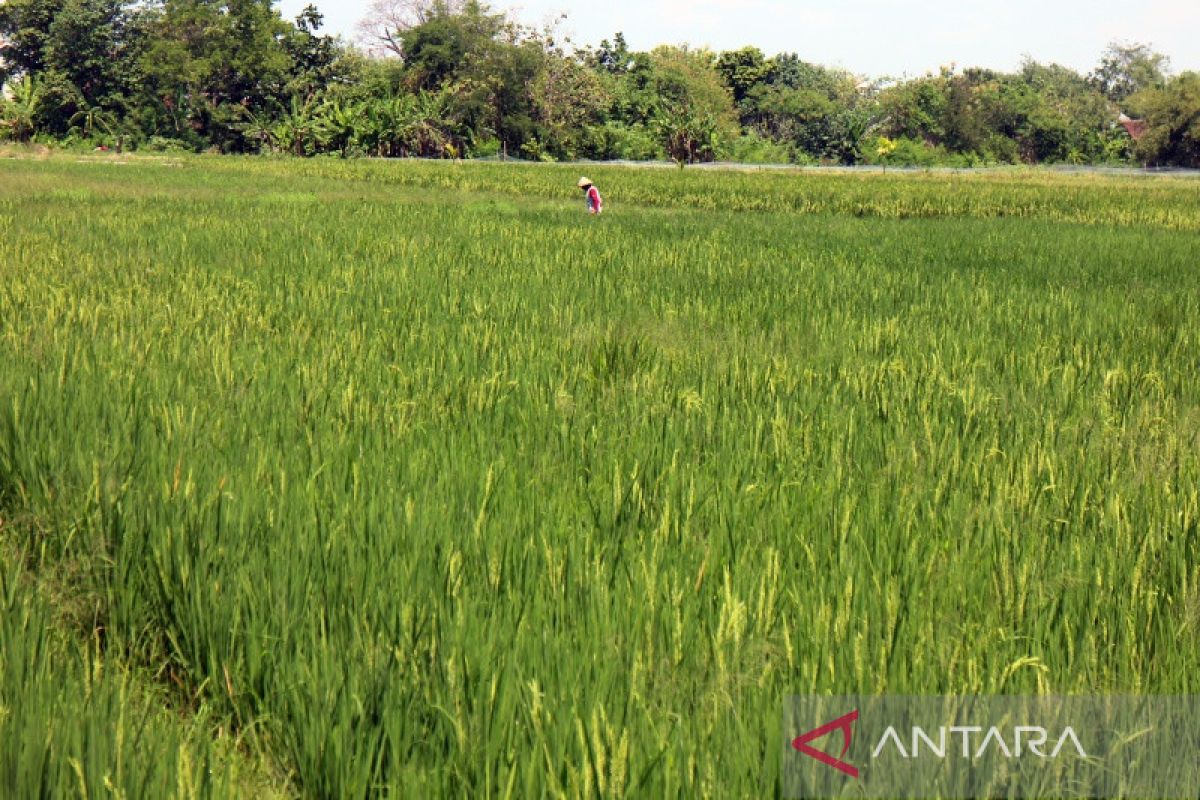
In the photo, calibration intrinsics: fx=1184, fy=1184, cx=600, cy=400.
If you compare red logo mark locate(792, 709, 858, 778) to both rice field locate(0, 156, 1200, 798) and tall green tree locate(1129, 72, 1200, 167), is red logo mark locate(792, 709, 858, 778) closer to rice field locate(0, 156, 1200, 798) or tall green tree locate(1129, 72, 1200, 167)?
rice field locate(0, 156, 1200, 798)

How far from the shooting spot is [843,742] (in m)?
1.70

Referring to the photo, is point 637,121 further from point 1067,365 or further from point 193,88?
point 1067,365

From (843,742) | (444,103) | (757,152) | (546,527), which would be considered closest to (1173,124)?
(757,152)

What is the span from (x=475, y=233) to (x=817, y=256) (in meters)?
3.48

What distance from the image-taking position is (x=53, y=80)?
52.1 meters

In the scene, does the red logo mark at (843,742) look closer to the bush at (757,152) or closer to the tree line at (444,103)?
the tree line at (444,103)

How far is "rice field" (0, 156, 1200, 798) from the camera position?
1.75 m

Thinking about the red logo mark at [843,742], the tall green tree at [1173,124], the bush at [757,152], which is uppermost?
the tall green tree at [1173,124]

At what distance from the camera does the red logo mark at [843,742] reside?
1.64m

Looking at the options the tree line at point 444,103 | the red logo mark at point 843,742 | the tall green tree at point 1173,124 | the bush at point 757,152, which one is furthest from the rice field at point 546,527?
the bush at point 757,152

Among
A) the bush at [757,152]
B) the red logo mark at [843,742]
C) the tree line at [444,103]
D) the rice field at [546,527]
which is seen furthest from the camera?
the bush at [757,152]

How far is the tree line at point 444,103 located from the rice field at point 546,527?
4029cm

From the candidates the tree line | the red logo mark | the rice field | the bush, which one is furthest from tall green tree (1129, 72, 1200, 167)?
the red logo mark

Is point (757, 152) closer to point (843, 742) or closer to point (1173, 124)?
point (1173, 124)
